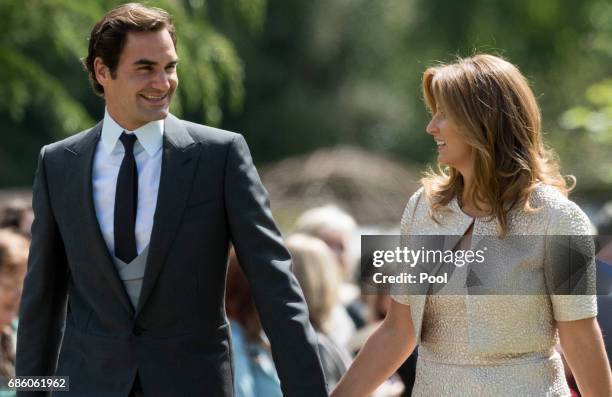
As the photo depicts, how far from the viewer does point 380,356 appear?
4367mm

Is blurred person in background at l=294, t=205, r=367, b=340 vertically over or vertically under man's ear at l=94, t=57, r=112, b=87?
under

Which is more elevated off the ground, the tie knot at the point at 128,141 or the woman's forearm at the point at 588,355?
the tie knot at the point at 128,141

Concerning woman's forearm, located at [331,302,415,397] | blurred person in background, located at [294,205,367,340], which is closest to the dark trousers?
woman's forearm, located at [331,302,415,397]

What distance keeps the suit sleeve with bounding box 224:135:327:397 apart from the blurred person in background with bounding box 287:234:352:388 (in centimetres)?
191

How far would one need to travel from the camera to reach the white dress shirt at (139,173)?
4.23 meters

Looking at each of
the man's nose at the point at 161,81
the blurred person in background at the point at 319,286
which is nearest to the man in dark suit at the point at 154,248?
the man's nose at the point at 161,81

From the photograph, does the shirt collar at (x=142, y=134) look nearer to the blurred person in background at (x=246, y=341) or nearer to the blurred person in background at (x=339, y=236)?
the blurred person in background at (x=246, y=341)

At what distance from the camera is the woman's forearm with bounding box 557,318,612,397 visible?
3.96 meters

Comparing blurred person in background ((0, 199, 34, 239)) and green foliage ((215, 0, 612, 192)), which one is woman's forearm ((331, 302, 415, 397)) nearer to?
blurred person in background ((0, 199, 34, 239))

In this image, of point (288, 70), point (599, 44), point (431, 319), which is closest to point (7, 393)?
point (431, 319)

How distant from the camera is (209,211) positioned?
4.25m

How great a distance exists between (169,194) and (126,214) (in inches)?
6.1

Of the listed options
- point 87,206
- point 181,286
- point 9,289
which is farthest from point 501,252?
point 9,289

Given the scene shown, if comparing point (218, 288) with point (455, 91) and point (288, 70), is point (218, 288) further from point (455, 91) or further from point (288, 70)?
point (288, 70)
